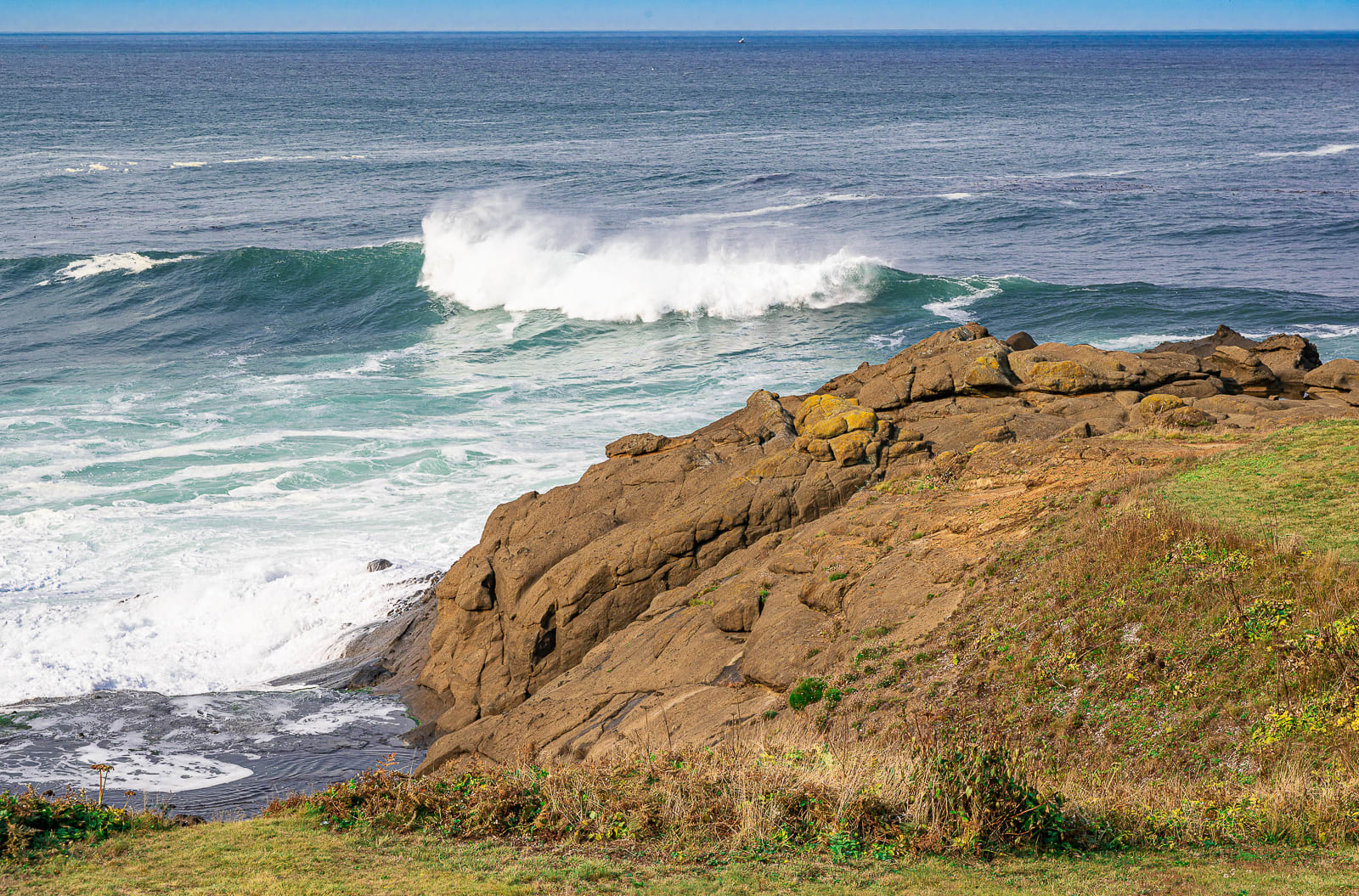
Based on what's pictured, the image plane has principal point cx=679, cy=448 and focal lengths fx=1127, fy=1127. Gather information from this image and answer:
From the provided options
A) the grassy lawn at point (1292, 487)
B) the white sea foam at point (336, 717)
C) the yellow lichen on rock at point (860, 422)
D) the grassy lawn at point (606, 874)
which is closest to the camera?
the grassy lawn at point (606, 874)

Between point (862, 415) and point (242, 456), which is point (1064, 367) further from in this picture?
point (242, 456)

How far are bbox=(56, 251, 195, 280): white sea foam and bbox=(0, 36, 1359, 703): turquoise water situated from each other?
8.0 inches

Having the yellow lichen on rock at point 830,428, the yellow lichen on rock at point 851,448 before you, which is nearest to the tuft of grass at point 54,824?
the yellow lichen on rock at point 851,448

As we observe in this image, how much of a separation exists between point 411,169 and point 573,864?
66.0 m

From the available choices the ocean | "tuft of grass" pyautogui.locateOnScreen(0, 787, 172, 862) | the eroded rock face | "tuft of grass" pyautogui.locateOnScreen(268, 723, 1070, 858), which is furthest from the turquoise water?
"tuft of grass" pyautogui.locateOnScreen(268, 723, 1070, 858)

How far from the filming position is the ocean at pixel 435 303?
20.3m

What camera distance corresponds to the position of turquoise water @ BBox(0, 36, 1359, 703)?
20.9m

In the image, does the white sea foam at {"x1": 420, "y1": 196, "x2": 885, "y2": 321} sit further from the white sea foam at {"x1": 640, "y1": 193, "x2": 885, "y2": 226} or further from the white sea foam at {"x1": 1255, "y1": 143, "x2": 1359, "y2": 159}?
the white sea foam at {"x1": 1255, "y1": 143, "x2": 1359, "y2": 159}

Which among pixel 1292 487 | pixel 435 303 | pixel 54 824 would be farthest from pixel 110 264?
pixel 1292 487

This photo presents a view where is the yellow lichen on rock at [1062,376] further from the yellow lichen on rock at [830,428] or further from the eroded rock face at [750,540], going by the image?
the yellow lichen on rock at [830,428]

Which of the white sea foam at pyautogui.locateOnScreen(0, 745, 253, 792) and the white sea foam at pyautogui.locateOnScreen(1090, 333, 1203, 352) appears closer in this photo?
the white sea foam at pyautogui.locateOnScreen(0, 745, 253, 792)

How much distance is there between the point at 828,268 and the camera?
41938mm

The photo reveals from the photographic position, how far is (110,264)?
146 feet

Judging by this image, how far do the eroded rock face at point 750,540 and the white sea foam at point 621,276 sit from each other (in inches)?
791
